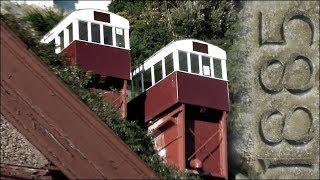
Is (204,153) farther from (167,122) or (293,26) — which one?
(293,26)

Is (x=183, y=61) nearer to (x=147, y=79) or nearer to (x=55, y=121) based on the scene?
(x=147, y=79)

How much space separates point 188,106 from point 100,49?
3.07 metres

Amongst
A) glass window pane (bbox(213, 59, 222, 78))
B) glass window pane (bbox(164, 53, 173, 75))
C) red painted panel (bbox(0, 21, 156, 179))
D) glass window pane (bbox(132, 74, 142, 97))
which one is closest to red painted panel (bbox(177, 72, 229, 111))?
glass window pane (bbox(213, 59, 222, 78))

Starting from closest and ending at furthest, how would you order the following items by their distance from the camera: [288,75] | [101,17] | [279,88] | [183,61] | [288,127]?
[183,61]
[101,17]
[288,127]
[279,88]
[288,75]

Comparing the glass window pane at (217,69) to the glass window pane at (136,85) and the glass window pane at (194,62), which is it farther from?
the glass window pane at (136,85)

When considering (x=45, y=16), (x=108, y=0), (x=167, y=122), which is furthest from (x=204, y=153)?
(x=108, y=0)

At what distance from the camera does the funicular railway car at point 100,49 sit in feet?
75.4

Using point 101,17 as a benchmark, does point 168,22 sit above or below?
below

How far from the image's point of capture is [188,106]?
78.7ft

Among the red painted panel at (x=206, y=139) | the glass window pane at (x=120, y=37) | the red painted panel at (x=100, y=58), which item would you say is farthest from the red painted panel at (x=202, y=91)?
the glass window pane at (x=120, y=37)

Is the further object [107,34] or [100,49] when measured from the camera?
[107,34]

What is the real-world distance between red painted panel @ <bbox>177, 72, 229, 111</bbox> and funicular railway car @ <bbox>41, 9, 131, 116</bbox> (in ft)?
5.34

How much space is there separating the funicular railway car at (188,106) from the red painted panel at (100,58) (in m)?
1.38

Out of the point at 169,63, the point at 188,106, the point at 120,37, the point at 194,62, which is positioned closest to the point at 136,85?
the point at 169,63
